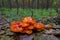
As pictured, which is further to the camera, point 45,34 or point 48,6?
point 48,6

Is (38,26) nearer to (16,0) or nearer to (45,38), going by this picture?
(45,38)

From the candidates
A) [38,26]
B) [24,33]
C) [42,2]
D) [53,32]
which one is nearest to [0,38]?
[24,33]

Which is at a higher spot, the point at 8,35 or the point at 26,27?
the point at 26,27

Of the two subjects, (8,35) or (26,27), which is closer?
(26,27)

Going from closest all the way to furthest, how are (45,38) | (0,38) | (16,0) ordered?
(45,38) < (0,38) < (16,0)

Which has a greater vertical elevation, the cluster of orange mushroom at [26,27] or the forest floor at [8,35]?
the cluster of orange mushroom at [26,27]

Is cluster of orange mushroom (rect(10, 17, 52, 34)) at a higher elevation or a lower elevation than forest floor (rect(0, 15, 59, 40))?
higher

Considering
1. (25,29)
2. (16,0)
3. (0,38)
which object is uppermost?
(16,0)

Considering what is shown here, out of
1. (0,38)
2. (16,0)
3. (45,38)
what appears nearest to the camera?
(45,38)

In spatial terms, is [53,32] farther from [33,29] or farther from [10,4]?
[10,4]

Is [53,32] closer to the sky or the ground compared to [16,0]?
closer to the ground
